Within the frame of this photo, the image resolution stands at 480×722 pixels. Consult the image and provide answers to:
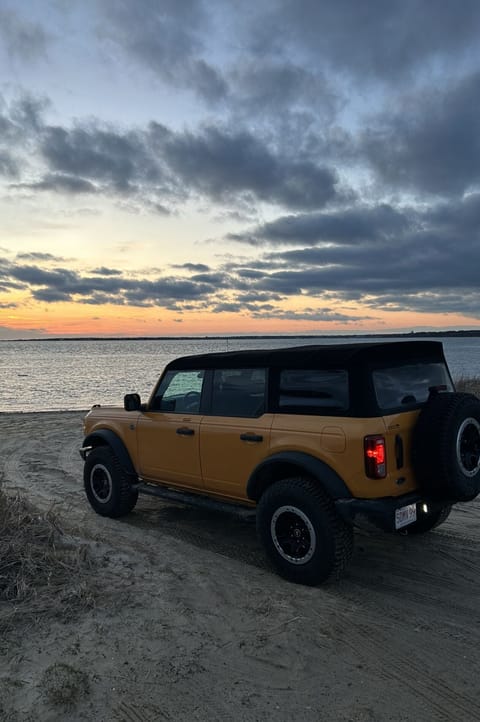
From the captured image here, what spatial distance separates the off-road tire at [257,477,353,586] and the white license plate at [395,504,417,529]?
43cm

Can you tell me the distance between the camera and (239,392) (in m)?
5.23

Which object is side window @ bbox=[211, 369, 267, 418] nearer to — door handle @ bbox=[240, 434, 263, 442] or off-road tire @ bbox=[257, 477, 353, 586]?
door handle @ bbox=[240, 434, 263, 442]

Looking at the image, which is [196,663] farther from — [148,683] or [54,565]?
[54,565]

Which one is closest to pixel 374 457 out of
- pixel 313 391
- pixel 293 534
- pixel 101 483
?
pixel 313 391

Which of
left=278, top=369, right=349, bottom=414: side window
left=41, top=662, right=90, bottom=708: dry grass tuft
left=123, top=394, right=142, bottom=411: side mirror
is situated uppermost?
left=278, top=369, right=349, bottom=414: side window

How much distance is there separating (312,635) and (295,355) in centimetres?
224

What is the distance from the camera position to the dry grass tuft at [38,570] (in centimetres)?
386

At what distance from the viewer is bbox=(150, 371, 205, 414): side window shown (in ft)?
18.5

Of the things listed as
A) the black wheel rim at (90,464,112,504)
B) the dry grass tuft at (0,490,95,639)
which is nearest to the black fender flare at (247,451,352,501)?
the dry grass tuft at (0,490,95,639)

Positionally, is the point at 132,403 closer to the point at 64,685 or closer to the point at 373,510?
the point at 373,510

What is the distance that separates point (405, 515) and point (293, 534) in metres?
0.94

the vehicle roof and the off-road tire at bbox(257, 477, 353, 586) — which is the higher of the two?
the vehicle roof

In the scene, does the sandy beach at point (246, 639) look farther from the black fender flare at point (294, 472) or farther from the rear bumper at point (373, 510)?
the black fender flare at point (294, 472)

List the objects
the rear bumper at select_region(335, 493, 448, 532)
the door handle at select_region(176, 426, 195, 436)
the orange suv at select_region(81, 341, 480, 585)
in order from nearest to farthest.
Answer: the rear bumper at select_region(335, 493, 448, 532), the orange suv at select_region(81, 341, 480, 585), the door handle at select_region(176, 426, 195, 436)
